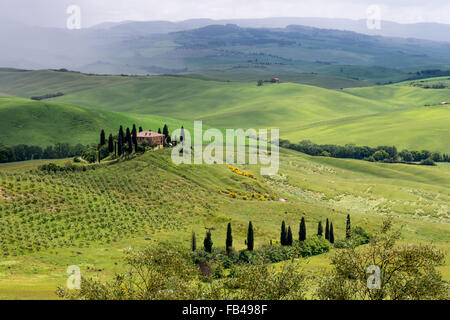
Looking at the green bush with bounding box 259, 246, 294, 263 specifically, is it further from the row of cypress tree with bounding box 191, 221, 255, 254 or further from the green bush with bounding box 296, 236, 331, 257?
the green bush with bounding box 296, 236, 331, 257

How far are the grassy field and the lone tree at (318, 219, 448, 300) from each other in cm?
2687

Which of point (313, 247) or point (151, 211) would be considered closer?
point (313, 247)

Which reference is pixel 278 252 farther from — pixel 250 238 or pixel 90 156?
pixel 90 156

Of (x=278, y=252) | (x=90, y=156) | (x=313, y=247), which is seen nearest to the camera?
(x=278, y=252)

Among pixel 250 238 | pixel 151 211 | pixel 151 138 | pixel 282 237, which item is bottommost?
pixel 282 237

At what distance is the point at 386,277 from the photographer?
137 feet

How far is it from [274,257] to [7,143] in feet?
513

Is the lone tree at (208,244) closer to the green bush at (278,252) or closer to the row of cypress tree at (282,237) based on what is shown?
the row of cypress tree at (282,237)

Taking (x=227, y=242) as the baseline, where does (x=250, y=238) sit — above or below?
above

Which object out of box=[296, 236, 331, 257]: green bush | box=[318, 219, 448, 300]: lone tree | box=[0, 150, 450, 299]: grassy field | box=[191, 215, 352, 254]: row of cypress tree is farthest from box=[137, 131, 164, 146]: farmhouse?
box=[318, 219, 448, 300]: lone tree

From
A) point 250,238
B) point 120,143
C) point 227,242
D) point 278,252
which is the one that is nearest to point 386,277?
point 250,238

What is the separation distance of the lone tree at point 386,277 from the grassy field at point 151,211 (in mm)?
26866

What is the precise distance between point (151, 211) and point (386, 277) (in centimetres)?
6077

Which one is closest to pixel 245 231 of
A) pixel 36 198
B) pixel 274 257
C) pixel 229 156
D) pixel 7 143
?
pixel 274 257
